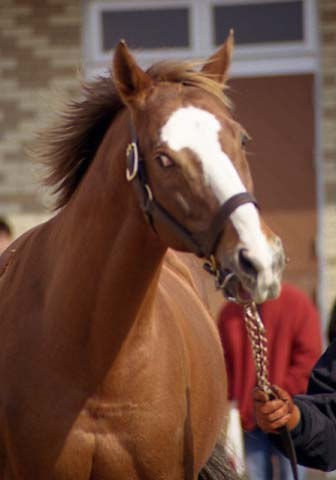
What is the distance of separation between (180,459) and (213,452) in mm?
1138

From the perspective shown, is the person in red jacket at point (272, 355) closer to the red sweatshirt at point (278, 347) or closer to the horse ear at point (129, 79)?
the red sweatshirt at point (278, 347)

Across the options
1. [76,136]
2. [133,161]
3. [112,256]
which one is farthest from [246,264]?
[76,136]

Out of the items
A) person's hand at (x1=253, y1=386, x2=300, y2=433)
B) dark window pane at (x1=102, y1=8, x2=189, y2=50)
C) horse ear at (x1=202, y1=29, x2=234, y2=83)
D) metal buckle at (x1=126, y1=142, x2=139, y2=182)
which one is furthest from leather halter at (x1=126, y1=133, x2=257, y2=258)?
dark window pane at (x1=102, y1=8, x2=189, y2=50)

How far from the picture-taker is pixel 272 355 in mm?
7824

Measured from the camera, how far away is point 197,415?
5.24 m

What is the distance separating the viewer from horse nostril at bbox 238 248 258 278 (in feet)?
13.6

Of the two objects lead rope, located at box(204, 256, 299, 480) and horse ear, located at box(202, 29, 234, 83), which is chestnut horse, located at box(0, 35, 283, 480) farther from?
lead rope, located at box(204, 256, 299, 480)

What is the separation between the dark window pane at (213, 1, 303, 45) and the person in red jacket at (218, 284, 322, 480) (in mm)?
3451

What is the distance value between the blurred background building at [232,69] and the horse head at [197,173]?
5.92m

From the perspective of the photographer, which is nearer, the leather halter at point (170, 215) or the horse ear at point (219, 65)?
the leather halter at point (170, 215)

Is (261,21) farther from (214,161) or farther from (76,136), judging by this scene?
(214,161)

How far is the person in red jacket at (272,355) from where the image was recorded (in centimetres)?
770

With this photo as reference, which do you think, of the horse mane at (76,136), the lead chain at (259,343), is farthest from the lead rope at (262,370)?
the horse mane at (76,136)

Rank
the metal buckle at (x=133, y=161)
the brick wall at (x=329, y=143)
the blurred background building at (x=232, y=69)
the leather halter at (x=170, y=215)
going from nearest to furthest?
the leather halter at (x=170, y=215) < the metal buckle at (x=133, y=161) < the brick wall at (x=329, y=143) < the blurred background building at (x=232, y=69)
